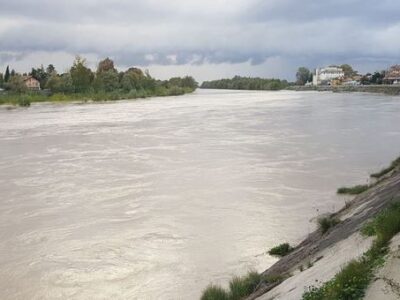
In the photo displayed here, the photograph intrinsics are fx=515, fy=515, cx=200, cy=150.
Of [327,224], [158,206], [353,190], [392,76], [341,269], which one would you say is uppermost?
[392,76]

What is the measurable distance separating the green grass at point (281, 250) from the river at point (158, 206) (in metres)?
0.20

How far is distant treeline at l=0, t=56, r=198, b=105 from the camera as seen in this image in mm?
87312

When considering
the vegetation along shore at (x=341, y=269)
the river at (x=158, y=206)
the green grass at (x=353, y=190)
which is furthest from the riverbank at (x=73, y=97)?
the vegetation along shore at (x=341, y=269)

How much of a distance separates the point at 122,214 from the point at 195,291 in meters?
5.32

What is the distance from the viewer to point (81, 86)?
9531 centimetres

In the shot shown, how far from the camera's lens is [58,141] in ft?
100.0

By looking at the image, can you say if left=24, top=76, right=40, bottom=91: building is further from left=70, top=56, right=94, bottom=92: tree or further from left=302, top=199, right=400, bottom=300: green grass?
left=302, top=199, right=400, bottom=300: green grass

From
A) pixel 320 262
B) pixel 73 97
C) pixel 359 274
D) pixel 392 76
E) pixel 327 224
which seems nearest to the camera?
pixel 359 274

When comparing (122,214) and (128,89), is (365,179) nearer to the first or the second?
(122,214)

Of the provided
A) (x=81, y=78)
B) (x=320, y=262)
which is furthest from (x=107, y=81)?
(x=320, y=262)

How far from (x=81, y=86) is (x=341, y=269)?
93.9 meters

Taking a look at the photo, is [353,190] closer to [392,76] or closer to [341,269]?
[341,269]

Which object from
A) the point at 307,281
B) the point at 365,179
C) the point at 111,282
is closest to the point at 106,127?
the point at 365,179

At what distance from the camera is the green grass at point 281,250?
10011 millimetres
